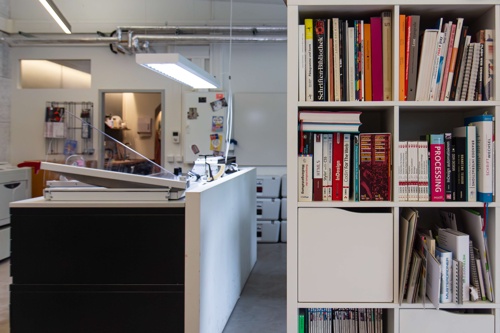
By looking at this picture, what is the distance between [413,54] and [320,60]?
1.17 ft

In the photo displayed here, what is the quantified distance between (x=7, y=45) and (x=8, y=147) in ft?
4.68

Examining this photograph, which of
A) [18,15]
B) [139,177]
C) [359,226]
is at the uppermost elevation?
[18,15]

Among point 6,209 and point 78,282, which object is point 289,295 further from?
point 6,209

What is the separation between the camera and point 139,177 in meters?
2.19

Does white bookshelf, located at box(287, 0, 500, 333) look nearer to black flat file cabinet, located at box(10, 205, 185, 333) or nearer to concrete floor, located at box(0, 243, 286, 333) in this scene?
black flat file cabinet, located at box(10, 205, 185, 333)

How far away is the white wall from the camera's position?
5906 millimetres

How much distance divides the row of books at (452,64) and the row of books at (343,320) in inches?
35.2

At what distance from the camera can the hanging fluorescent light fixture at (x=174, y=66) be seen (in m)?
2.55

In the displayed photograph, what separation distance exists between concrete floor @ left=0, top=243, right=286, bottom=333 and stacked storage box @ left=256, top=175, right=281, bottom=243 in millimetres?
719

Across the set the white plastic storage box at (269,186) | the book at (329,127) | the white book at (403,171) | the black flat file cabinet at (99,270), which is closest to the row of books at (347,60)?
the book at (329,127)

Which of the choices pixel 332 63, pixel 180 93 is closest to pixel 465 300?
pixel 332 63

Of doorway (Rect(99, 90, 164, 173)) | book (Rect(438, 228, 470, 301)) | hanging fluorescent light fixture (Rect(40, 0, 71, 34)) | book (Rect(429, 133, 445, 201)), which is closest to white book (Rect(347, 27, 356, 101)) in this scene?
book (Rect(429, 133, 445, 201))

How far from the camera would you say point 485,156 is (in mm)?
1608

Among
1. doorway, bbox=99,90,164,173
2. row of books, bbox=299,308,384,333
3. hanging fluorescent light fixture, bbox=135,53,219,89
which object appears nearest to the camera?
row of books, bbox=299,308,384,333
